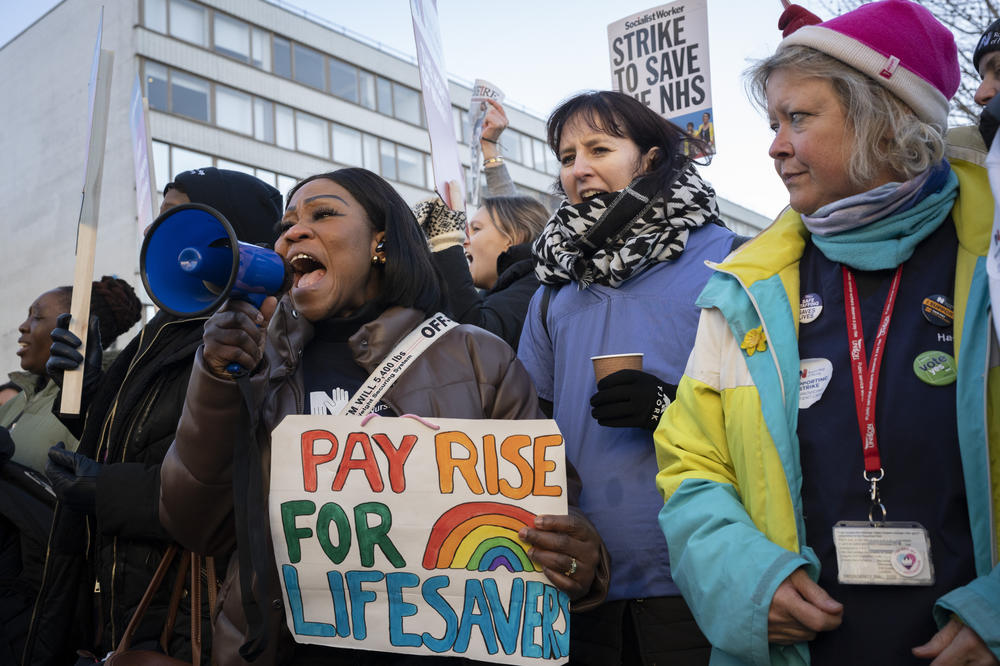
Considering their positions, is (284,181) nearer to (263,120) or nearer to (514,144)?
(263,120)

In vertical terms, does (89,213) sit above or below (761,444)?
above

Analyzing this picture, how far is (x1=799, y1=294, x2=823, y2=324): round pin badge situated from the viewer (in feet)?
6.33

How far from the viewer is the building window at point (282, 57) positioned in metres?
29.3

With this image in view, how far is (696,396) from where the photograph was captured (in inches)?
77.3

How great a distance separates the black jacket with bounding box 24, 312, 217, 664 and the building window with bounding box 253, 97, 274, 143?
2630 centimetres

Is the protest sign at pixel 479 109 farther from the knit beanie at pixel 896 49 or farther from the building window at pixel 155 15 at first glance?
the building window at pixel 155 15

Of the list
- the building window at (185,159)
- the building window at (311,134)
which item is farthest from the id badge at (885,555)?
the building window at (311,134)

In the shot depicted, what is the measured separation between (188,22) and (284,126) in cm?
423

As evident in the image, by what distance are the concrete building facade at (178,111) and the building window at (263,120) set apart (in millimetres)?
39

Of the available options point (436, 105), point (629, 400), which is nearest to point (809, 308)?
point (629, 400)

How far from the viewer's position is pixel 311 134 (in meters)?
29.9

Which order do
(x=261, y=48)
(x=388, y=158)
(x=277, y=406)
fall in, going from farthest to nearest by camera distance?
1. (x=388, y=158)
2. (x=261, y=48)
3. (x=277, y=406)

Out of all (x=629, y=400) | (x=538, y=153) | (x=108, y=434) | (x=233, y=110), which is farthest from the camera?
(x=538, y=153)

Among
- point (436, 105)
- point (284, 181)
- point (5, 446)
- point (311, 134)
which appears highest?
point (311, 134)
